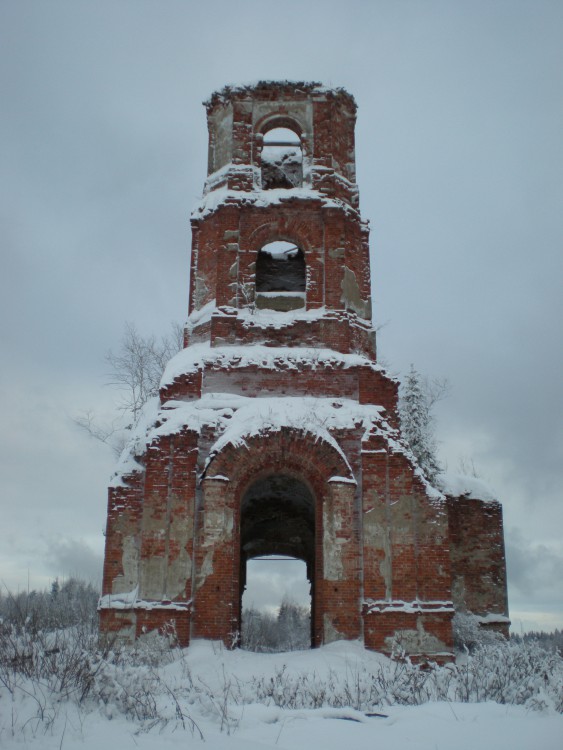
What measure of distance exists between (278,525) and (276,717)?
890cm

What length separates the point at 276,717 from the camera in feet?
21.0

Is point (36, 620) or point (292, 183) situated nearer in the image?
point (36, 620)

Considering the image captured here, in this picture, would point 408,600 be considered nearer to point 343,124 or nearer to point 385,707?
point 385,707

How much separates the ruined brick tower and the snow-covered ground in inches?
99.4

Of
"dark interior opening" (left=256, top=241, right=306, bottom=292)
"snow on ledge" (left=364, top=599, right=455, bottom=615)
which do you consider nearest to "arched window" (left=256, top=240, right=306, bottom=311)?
"dark interior opening" (left=256, top=241, right=306, bottom=292)

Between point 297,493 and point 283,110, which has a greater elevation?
point 283,110

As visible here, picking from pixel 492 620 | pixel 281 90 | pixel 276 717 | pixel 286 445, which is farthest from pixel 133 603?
pixel 281 90

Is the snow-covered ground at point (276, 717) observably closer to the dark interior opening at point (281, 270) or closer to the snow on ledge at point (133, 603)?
the snow on ledge at point (133, 603)

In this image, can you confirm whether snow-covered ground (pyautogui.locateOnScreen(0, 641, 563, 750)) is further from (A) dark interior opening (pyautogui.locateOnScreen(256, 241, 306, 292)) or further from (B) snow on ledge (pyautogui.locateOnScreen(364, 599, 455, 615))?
(A) dark interior opening (pyautogui.locateOnScreen(256, 241, 306, 292))

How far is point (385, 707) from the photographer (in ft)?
23.1

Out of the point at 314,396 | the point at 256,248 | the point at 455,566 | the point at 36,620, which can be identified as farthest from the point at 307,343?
the point at 36,620

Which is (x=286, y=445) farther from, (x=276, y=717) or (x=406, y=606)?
(x=276, y=717)

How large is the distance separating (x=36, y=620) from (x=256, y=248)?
7.60m

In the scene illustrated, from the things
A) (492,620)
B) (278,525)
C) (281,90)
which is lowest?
(492,620)
